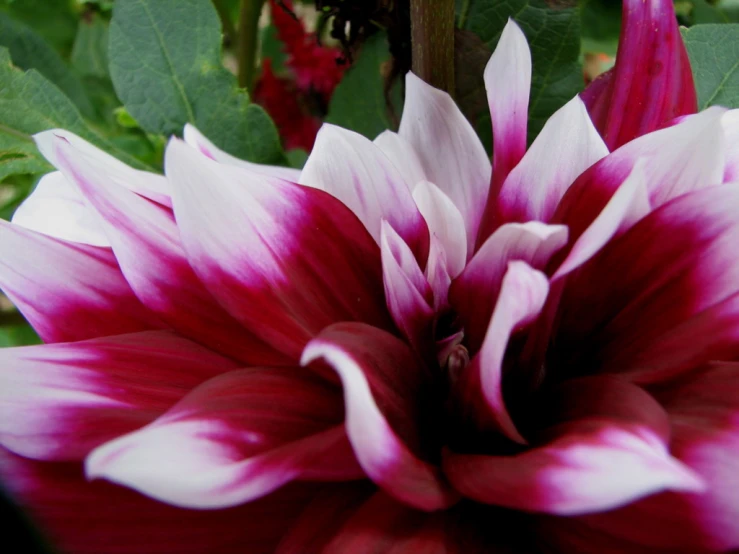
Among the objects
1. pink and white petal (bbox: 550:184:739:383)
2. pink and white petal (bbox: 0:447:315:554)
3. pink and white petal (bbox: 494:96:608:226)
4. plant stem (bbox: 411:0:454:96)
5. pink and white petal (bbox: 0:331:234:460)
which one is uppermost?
plant stem (bbox: 411:0:454:96)

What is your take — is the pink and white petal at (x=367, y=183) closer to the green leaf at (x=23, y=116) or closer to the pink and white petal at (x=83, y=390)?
the pink and white petal at (x=83, y=390)

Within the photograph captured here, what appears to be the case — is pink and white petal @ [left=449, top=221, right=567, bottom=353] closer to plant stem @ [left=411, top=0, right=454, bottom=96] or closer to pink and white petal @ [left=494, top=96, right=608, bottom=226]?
pink and white petal @ [left=494, top=96, right=608, bottom=226]

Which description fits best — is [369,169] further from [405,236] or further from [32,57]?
[32,57]

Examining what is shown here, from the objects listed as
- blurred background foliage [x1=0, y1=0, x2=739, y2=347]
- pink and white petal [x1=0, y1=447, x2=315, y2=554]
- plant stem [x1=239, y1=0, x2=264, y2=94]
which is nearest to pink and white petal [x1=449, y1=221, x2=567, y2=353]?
pink and white petal [x1=0, y1=447, x2=315, y2=554]

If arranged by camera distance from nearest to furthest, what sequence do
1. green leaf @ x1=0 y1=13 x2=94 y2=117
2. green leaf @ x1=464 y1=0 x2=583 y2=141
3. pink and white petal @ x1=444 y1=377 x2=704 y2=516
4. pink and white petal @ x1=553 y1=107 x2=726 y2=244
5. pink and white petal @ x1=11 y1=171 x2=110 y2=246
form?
pink and white petal @ x1=444 y1=377 x2=704 y2=516, pink and white petal @ x1=553 y1=107 x2=726 y2=244, pink and white petal @ x1=11 y1=171 x2=110 y2=246, green leaf @ x1=464 y1=0 x2=583 y2=141, green leaf @ x1=0 y1=13 x2=94 y2=117

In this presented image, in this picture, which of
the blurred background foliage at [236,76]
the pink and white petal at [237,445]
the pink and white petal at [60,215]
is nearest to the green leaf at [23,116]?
the blurred background foliage at [236,76]
